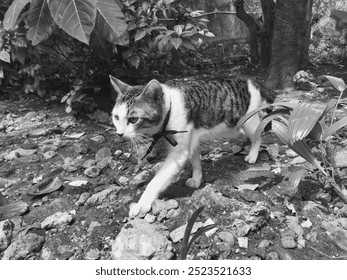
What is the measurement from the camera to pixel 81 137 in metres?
3.24

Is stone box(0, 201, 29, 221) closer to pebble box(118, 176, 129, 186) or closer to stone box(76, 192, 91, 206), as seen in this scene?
stone box(76, 192, 91, 206)

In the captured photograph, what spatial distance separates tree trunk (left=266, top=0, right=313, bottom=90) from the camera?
11.6ft

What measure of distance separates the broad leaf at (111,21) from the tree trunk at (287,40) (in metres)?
1.88

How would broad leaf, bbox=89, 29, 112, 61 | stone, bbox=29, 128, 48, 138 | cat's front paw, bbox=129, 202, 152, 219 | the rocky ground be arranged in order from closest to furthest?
the rocky ground, cat's front paw, bbox=129, 202, 152, 219, broad leaf, bbox=89, 29, 112, 61, stone, bbox=29, 128, 48, 138

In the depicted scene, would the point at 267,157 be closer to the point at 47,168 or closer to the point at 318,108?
the point at 318,108

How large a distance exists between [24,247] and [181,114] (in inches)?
47.2

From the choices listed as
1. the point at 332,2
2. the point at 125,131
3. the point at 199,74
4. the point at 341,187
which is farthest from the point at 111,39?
the point at 332,2

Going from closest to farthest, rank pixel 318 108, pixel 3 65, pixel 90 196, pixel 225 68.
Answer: pixel 318 108 → pixel 90 196 → pixel 3 65 → pixel 225 68

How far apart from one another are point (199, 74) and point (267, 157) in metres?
2.42

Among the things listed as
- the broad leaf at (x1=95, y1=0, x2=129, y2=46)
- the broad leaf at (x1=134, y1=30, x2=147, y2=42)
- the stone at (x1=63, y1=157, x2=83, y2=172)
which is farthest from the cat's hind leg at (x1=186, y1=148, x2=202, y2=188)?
the broad leaf at (x1=134, y1=30, x2=147, y2=42)

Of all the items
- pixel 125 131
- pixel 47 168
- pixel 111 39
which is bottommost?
pixel 47 168

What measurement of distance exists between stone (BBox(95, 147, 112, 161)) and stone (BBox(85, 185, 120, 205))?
52 centimetres

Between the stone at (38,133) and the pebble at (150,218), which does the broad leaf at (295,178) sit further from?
the stone at (38,133)

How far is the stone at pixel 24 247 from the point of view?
71.7 inches
